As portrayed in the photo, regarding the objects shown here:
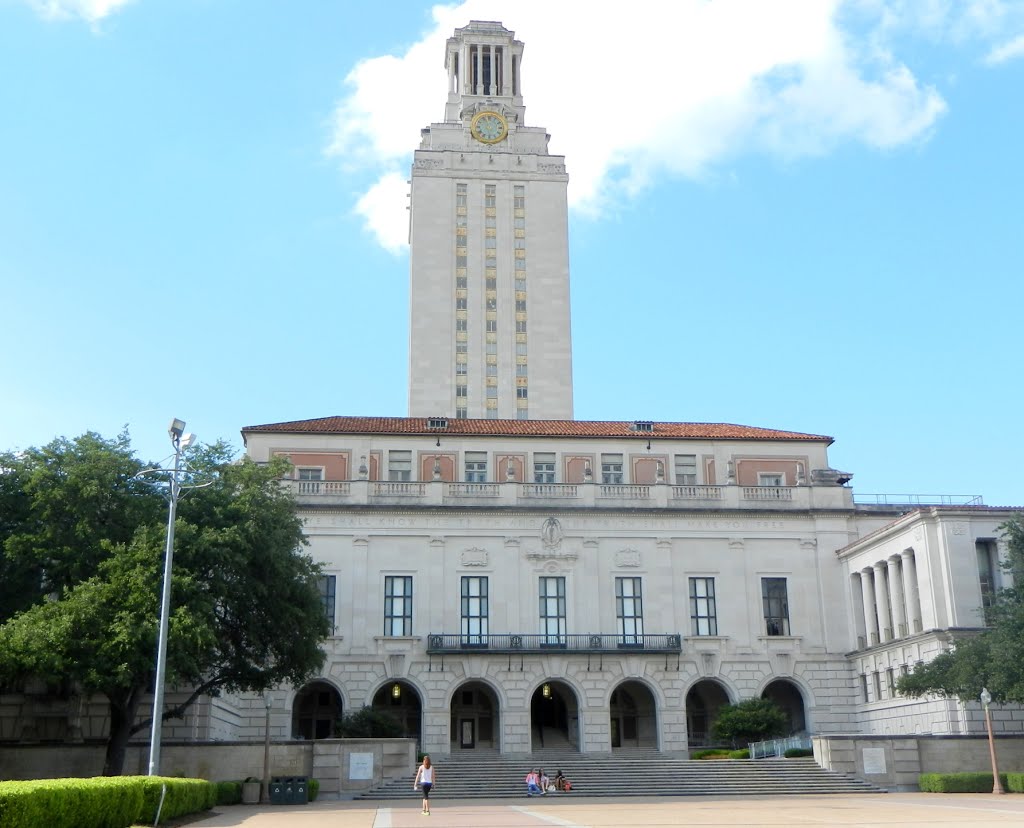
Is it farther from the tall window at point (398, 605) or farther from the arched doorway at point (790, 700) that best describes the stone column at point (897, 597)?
the tall window at point (398, 605)

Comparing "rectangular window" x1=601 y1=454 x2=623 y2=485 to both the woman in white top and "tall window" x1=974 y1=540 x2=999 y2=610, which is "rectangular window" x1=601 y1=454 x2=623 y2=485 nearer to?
"tall window" x1=974 y1=540 x2=999 y2=610

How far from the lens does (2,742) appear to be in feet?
132

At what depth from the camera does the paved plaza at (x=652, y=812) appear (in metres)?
24.5

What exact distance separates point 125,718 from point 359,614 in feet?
60.7

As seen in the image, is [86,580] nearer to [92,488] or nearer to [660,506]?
[92,488]

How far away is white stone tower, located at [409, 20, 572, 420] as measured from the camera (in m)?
95.6

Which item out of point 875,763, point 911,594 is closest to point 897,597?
point 911,594

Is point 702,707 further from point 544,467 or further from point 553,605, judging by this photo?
point 544,467

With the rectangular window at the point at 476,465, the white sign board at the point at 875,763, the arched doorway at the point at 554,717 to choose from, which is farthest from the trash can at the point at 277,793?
the rectangular window at the point at 476,465

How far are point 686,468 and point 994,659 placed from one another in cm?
2310

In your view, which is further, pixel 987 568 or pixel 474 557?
pixel 474 557

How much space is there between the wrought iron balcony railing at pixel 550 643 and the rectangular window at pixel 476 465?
8717 mm

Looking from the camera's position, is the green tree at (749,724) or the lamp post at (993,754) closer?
the lamp post at (993,754)

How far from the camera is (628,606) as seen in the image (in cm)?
5641
